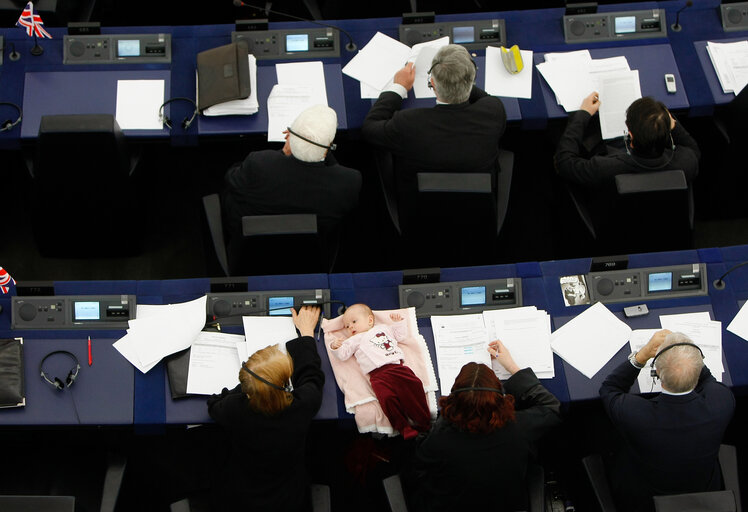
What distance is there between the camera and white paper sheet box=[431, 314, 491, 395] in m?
3.29

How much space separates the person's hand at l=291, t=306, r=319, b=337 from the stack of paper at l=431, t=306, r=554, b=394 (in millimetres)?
490

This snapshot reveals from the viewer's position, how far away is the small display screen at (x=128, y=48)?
157 inches

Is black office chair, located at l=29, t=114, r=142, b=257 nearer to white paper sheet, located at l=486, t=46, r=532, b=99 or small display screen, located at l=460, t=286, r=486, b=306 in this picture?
small display screen, located at l=460, t=286, r=486, b=306

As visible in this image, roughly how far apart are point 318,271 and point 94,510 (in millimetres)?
1296

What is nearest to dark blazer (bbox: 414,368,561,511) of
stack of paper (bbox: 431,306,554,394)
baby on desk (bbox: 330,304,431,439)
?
baby on desk (bbox: 330,304,431,439)

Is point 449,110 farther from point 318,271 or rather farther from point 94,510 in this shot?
point 94,510

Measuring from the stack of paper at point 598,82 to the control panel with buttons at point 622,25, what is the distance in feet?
0.50

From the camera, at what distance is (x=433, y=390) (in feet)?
10.6

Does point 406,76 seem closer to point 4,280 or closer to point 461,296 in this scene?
point 461,296

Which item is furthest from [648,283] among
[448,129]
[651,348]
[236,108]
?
[236,108]

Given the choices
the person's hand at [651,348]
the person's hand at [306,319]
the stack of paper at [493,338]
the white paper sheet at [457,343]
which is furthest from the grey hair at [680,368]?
the person's hand at [306,319]

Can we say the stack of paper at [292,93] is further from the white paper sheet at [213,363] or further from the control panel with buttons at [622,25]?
the control panel with buttons at [622,25]

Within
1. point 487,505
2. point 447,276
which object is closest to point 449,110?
point 447,276

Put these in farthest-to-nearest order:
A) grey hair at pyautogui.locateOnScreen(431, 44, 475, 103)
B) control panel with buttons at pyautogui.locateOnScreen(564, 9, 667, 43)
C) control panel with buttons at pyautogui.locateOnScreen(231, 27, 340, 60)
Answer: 1. control panel with buttons at pyautogui.locateOnScreen(564, 9, 667, 43)
2. control panel with buttons at pyautogui.locateOnScreen(231, 27, 340, 60)
3. grey hair at pyautogui.locateOnScreen(431, 44, 475, 103)
